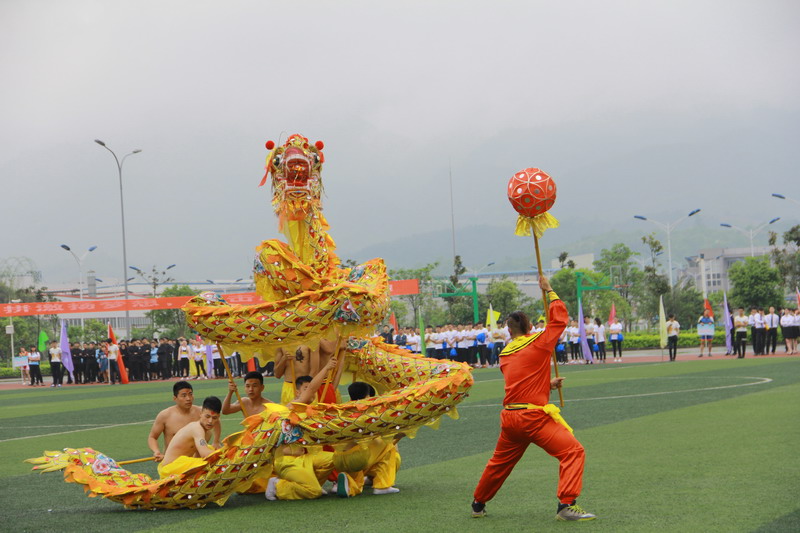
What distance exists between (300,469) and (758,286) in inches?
1960

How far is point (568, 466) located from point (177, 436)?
12.5 ft

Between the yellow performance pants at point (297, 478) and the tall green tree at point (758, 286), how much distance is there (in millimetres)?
49257

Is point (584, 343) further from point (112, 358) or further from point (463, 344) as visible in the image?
point (112, 358)

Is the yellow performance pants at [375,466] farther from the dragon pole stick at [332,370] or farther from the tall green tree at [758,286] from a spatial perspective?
the tall green tree at [758,286]

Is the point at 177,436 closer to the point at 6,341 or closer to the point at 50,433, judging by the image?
the point at 50,433

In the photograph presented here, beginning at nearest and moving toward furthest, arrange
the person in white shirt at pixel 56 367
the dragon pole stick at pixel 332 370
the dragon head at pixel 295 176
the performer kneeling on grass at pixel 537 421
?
the performer kneeling on grass at pixel 537 421 < the dragon pole stick at pixel 332 370 < the dragon head at pixel 295 176 < the person in white shirt at pixel 56 367

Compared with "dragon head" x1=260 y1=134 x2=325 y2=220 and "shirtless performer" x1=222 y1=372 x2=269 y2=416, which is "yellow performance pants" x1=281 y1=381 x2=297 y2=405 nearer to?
"shirtless performer" x1=222 y1=372 x2=269 y2=416

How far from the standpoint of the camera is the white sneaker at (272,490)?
9028 mm

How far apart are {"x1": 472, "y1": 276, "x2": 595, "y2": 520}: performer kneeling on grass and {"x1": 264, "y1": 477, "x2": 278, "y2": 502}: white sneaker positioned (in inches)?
89.1

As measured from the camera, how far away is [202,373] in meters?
38.3

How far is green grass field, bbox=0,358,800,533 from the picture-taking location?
761cm

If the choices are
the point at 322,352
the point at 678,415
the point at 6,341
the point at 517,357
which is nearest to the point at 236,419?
the point at 678,415

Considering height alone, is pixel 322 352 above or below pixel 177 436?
above

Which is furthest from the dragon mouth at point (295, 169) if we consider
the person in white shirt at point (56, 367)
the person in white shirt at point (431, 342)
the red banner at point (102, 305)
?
the person in white shirt at point (56, 367)
